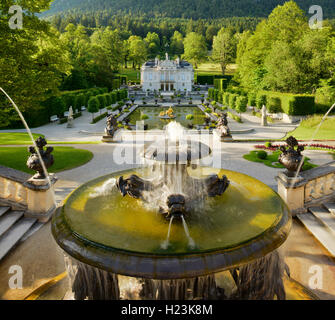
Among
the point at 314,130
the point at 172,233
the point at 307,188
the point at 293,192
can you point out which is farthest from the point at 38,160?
the point at 314,130

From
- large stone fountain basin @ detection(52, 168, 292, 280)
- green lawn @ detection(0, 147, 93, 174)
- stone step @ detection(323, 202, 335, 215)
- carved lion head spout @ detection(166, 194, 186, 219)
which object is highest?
carved lion head spout @ detection(166, 194, 186, 219)

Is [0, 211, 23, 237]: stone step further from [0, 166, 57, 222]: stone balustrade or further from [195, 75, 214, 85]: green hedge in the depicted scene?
[195, 75, 214, 85]: green hedge

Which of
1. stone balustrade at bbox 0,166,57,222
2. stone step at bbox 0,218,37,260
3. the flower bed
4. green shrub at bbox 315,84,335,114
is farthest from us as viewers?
green shrub at bbox 315,84,335,114

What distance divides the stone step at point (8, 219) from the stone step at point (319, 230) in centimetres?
894

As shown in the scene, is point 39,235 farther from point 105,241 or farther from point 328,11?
point 328,11

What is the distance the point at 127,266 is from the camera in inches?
173

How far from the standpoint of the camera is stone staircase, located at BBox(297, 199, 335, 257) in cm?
770

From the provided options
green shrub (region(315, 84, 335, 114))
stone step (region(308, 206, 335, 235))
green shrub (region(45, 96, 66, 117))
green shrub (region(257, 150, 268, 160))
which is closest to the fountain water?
stone step (region(308, 206, 335, 235))

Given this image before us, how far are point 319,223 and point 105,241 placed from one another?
22.6 feet

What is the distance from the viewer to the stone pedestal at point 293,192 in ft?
29.9
